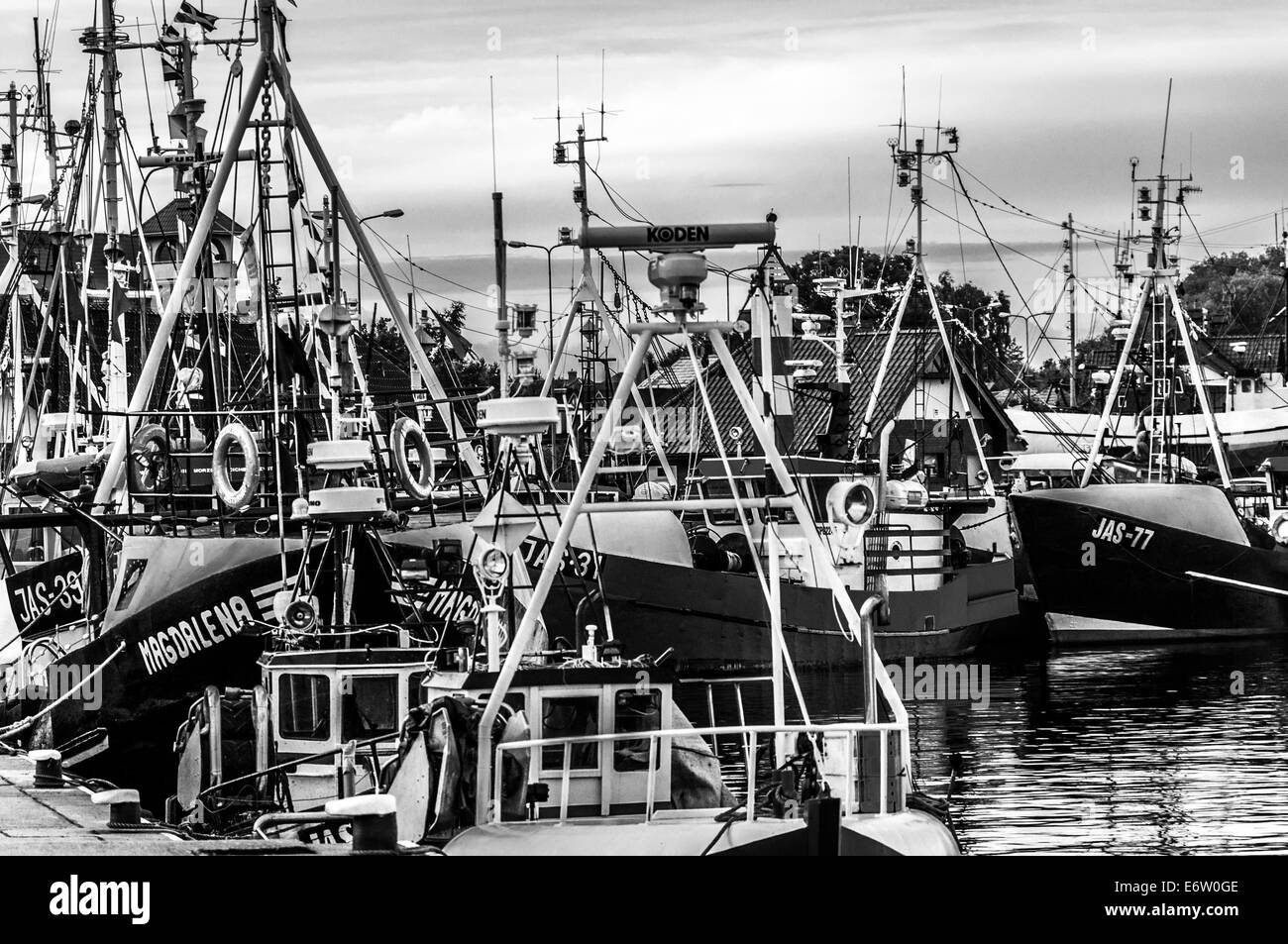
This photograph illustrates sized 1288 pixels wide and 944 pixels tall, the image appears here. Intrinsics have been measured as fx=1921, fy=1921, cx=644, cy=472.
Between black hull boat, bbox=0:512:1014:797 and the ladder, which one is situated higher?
the ladder

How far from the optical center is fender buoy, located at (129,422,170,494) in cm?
2848

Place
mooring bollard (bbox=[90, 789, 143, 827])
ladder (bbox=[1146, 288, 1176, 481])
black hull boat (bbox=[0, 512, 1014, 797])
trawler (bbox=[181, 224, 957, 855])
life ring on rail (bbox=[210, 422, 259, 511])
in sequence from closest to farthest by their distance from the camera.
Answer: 1. trawler (bbox=[181, 224, 957, 855])
2. mooring bollard (bbox=[90, 789, 143, 827])
3. life ring on rail (bbox=[210, 422, 259, 511])
4. black hull boat (bbox=[0, 512, 1014, 797])
5. ladder (bbox=[1146, 288, 1176, 481])

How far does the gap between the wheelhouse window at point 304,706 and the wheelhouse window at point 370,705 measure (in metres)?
0.21

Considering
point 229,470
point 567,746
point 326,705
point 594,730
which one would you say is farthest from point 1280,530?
point 567,746

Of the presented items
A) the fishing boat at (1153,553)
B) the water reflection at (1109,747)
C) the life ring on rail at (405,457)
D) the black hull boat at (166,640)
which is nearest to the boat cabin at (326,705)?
the black hull boat at (166,640)

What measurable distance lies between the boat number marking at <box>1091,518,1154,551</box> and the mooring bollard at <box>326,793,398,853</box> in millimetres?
35063

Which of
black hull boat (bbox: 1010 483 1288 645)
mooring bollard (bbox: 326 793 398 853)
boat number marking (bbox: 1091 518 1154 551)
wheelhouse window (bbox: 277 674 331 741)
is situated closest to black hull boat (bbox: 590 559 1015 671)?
black hull boat (bbox: 1010 483 1288 645)

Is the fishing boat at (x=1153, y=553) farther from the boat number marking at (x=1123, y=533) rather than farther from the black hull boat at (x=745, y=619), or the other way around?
the black hull boat at (x=745, y=619)

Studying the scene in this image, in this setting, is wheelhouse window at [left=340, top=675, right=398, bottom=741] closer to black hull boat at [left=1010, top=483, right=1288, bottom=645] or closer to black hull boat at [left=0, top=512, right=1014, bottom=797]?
black hull boat at [left=0, top=512, right=1014, bottom=797]

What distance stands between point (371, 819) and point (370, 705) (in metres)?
5.75

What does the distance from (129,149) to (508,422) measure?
25905 millimetres

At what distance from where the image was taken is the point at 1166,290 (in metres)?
49.6

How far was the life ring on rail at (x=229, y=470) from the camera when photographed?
2497cm
